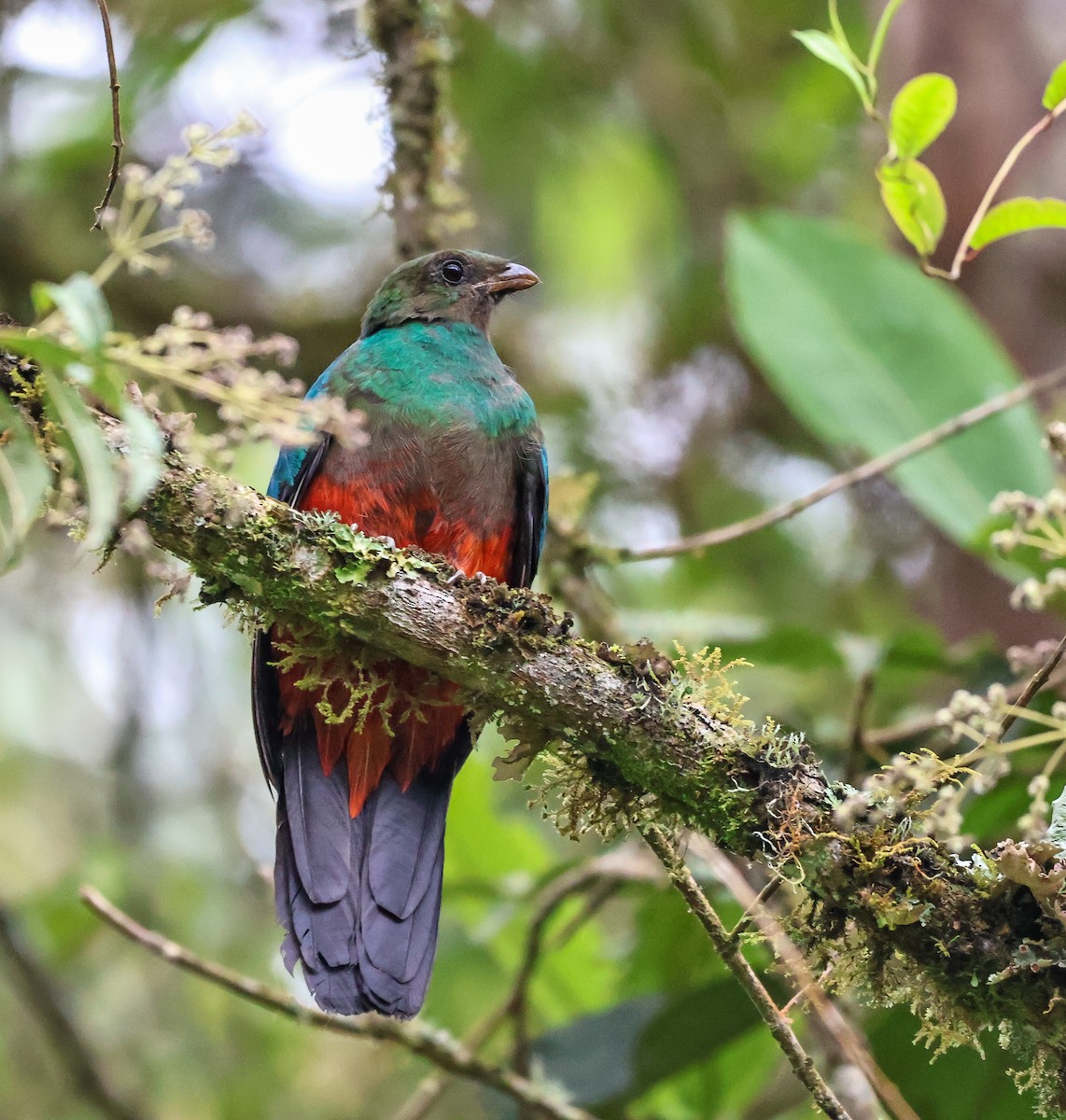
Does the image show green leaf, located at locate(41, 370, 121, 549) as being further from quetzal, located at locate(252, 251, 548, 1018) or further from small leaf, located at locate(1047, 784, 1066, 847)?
small leaf, located at locate(1047, 784, 1066, 847)

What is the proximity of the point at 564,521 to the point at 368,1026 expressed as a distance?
150 cm

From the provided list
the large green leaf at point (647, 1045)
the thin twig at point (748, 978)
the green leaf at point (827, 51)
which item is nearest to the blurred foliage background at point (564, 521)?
the large green leaf at point (647, 1045)

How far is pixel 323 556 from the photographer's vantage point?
7.54 feet

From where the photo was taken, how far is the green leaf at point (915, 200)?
230 cm

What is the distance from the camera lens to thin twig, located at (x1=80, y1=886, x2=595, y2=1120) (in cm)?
298

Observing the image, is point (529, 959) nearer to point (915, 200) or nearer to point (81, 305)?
point (915, 200)

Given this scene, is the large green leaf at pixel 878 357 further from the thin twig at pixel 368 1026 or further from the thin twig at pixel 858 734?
the thin twig at pixel 368 1026

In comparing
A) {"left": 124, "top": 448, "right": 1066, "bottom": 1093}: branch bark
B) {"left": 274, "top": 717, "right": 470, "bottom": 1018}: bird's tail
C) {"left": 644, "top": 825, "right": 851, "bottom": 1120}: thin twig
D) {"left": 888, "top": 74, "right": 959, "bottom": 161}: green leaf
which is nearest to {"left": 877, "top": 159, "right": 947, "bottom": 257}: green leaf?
{"left": 888, "top": 74, "right": 959, "bottom": 161}: green leaf

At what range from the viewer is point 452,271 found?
13.1ft

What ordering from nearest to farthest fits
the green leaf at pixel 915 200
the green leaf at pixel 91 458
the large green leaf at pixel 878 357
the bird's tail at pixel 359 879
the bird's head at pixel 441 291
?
1. the green leaf at pixel 91 458
2. the green leaf at pixel 915 200
3. the bird's tail at pixel 359 879
4. the bird's head at pixel 441 291
5. the large green leaf at pixel 878 357

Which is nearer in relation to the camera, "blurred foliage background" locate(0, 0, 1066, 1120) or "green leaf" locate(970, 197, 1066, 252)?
"green leaf" locate(970, 197, 1066, 252)

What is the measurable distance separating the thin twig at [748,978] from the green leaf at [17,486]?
127 centimetres

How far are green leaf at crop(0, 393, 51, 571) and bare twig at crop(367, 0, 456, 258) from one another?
9.13ft

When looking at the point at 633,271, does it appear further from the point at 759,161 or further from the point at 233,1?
the point at 233,1
